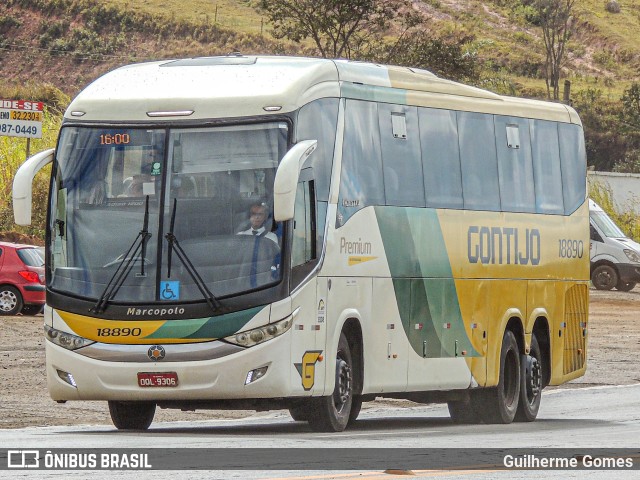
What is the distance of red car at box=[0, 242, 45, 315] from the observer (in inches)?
1341

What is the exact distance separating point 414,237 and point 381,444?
375 centimetres

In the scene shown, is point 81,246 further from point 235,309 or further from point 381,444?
point 381,444

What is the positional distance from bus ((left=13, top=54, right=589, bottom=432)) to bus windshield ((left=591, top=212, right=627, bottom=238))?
3205cm

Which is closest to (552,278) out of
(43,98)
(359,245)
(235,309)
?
(359,245)

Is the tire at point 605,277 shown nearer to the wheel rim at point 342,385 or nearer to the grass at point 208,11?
the wheel rim at point 342,385

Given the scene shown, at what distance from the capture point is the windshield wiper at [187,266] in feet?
48.7

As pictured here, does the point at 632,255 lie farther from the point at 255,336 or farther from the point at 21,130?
the point at 255,336

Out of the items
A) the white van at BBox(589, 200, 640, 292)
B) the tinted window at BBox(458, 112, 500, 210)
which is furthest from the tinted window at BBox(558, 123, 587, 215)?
the white van at BBox(589, 200, 640, 292)

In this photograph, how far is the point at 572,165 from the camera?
21.5 m

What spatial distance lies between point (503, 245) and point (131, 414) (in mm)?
5069

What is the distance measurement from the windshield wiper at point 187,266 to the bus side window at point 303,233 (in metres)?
0.73

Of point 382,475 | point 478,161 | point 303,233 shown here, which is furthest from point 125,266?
point 478,161

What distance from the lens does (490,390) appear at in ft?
64.1

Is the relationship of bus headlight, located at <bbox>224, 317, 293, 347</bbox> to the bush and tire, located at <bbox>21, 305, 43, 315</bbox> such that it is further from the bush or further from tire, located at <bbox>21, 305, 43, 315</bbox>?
the bush
